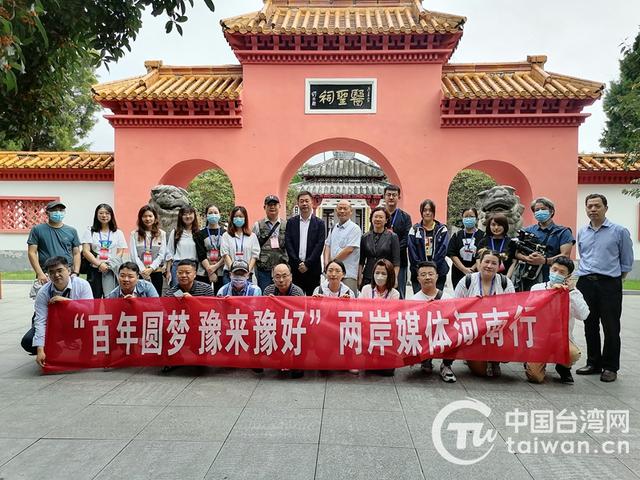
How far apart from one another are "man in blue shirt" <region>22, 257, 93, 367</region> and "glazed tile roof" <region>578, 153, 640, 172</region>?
10.0 meters

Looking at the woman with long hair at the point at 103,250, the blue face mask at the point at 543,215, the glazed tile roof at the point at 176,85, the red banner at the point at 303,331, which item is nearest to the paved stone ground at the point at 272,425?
the red banner at the point at 303,331

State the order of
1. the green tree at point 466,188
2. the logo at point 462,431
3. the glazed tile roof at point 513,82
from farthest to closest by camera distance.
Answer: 1. the green tree at point 466,188
2. the glazed tile roof at point 513,82
3. the logo at point 462,431

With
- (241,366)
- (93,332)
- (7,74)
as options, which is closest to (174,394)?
(241,366)

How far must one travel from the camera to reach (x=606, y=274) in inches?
162

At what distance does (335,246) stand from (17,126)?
3139 mm

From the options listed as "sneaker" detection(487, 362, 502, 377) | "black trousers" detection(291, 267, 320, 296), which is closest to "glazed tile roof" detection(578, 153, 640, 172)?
"sneaker" detection(487, 362, 502, 377)

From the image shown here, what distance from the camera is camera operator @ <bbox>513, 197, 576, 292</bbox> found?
464cm

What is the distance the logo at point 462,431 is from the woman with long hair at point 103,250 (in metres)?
3.94

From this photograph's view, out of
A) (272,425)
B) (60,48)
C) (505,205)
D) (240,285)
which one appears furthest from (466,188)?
(60,48)

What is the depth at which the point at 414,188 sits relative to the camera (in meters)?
9.37

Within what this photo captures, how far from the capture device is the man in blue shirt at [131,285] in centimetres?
423

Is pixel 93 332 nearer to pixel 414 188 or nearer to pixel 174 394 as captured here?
pixel 174 394

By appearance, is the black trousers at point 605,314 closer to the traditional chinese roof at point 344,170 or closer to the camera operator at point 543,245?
the camera operator at point 543,245

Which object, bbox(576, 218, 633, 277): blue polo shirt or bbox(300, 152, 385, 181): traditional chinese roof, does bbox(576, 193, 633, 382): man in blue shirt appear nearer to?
bbox(576, 218, 633, 277): blue polo shirt
